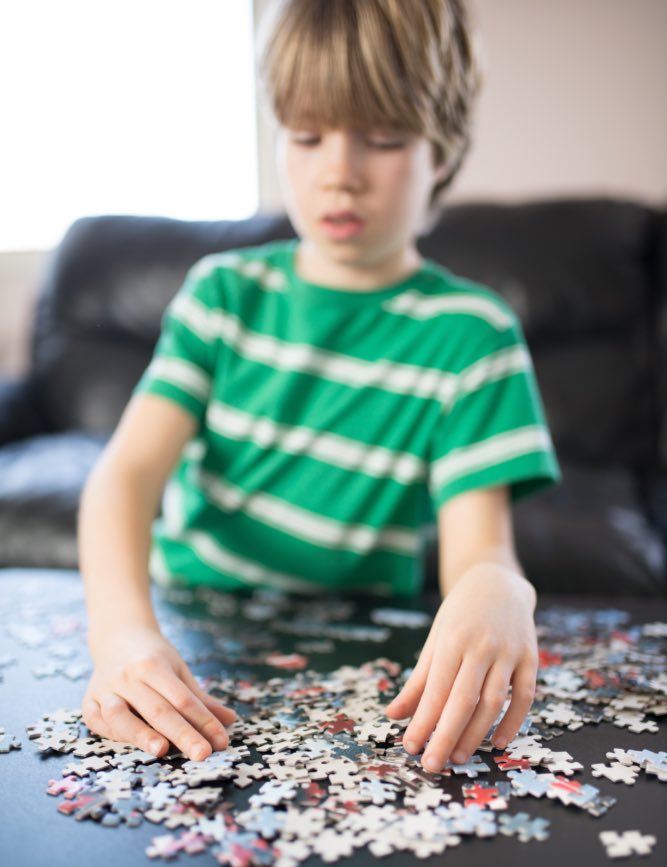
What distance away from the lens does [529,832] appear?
52 cm

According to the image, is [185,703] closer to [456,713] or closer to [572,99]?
[456,713]

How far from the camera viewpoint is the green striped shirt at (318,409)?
117 cm

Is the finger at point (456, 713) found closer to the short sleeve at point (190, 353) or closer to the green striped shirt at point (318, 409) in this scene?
the green striped shirt at point (318, 409)

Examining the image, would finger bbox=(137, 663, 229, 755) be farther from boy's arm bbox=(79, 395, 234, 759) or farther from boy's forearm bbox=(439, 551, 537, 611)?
boy's forearm bbox=(439, 551, 537, 611)

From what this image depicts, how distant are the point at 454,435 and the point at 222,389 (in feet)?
1.14

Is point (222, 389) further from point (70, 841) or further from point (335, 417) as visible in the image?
point (70, 841)

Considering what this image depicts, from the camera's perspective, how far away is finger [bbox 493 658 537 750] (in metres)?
0.64

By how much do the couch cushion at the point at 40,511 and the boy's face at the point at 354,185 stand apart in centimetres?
102

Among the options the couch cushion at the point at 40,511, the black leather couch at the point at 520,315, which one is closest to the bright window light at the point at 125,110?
the black leather couch at the point at 520,315

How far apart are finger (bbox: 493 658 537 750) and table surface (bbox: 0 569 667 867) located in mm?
23

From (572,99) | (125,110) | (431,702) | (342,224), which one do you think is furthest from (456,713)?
(125,110)

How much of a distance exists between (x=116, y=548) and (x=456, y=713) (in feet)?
1.47

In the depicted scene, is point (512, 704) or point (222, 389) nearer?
point (512, 704)

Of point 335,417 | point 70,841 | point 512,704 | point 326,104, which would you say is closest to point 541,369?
point 335,417
